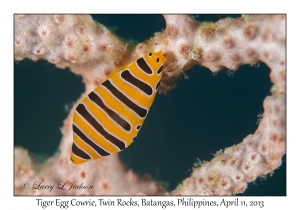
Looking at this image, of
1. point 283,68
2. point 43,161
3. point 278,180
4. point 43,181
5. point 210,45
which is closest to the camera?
point 283,68

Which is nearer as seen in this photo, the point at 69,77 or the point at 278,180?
the point at 278,180

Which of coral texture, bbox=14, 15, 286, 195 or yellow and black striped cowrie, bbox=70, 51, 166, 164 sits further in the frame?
yellow and black striped cowrie, bbox=70, 51, 166, 164

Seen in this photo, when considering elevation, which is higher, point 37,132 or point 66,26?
point 66,26

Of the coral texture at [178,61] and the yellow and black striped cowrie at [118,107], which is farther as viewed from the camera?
the yellow and black striped cowrie at [118,107]

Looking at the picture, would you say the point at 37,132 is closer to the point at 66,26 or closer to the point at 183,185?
the point at 66,26

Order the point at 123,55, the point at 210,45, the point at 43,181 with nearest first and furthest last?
the point at 210,45, the point at 123,55, the point at 43,181

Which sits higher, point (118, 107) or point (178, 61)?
point (178, 61)
